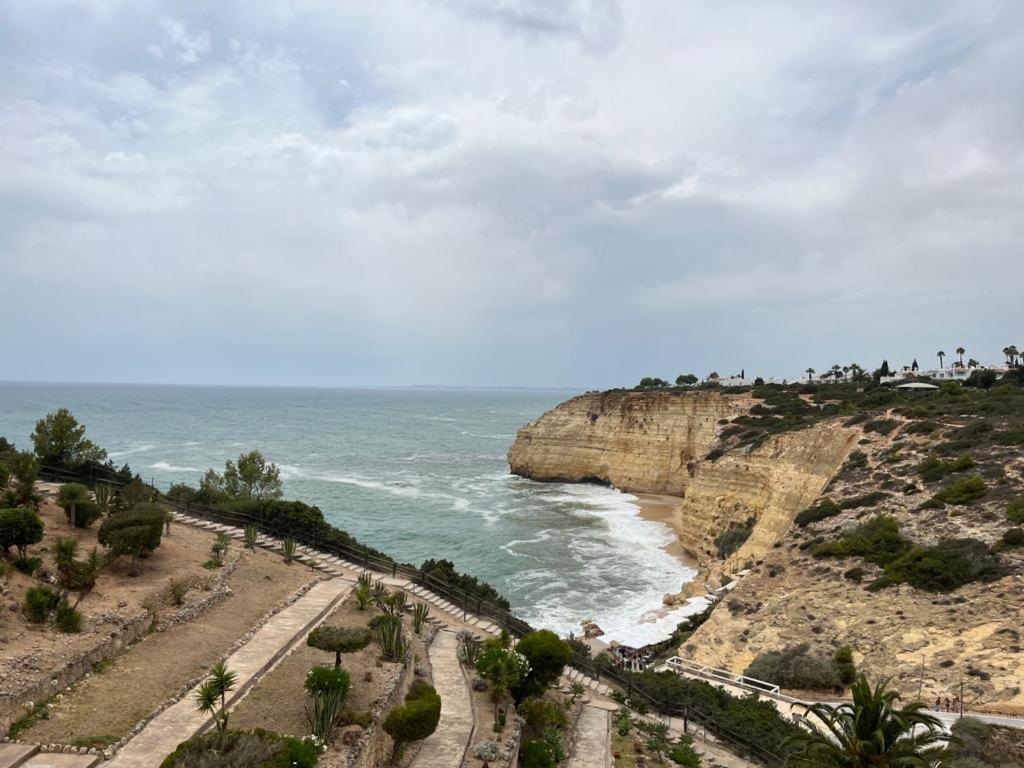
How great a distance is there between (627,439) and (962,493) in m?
44.6

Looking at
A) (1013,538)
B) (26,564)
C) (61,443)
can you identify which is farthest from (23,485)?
(1013,538)

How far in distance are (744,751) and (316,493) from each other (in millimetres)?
51860

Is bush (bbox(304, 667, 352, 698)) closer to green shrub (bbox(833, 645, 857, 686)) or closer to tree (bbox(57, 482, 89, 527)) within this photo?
tree (bbox(57, 482, 89, 527))

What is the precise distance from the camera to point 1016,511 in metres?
25.4

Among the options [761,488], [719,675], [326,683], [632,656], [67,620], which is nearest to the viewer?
[326,683]

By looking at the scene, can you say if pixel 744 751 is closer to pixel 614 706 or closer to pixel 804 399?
pixel 614 706

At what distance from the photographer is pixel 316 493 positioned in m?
61.8

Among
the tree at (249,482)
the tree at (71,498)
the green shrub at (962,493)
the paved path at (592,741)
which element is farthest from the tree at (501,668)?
the tree at (249,482)

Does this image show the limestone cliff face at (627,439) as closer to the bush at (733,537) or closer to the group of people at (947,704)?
the bush at (733,537)

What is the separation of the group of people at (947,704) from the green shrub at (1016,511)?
11.2m

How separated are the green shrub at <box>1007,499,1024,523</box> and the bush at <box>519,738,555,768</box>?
22.3 metres

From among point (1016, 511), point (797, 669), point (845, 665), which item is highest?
point (1016, 511)

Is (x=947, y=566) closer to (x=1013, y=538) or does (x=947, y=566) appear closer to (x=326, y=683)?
(x=1013, y=538)

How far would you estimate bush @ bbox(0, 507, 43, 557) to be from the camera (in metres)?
15.9
